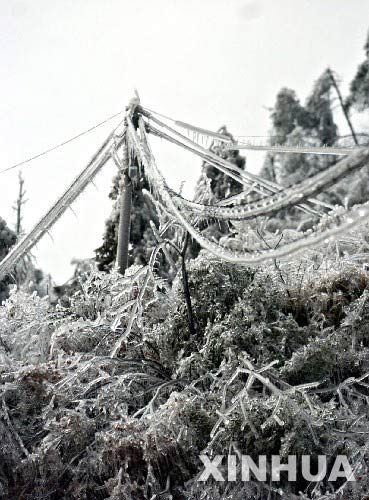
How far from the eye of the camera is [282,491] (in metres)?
3.60

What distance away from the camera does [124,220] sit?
678cm

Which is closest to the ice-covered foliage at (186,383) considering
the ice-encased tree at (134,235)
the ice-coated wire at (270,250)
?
the ice-coated wire at (270,250)

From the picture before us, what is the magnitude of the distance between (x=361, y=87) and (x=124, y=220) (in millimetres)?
19116

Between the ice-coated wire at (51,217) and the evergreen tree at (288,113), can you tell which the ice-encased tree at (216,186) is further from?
the evergreen tree at (288,113)

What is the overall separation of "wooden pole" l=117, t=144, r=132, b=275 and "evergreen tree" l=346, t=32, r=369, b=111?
61.2 ft

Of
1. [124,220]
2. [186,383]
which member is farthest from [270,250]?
[124,220]

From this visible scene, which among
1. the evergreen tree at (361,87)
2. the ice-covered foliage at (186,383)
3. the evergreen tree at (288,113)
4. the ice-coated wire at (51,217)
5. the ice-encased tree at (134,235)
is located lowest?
the ice-covered foliage at (186,383)

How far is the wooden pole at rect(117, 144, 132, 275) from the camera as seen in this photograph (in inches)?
264

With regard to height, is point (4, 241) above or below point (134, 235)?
above

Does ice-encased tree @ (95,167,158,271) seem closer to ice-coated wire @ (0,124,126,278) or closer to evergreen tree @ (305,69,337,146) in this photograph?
ice-coated wire @ (0,124,126,278)

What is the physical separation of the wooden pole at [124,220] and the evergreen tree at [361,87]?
18642 mm

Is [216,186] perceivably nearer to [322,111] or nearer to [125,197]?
[125,197]

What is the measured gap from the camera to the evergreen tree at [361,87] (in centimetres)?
2297

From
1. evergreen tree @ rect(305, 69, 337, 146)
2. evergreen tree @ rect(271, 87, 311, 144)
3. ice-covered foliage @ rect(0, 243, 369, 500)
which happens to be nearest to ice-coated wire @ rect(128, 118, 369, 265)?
ice-covered foliage @ rect(0, 243, 369, 500)
